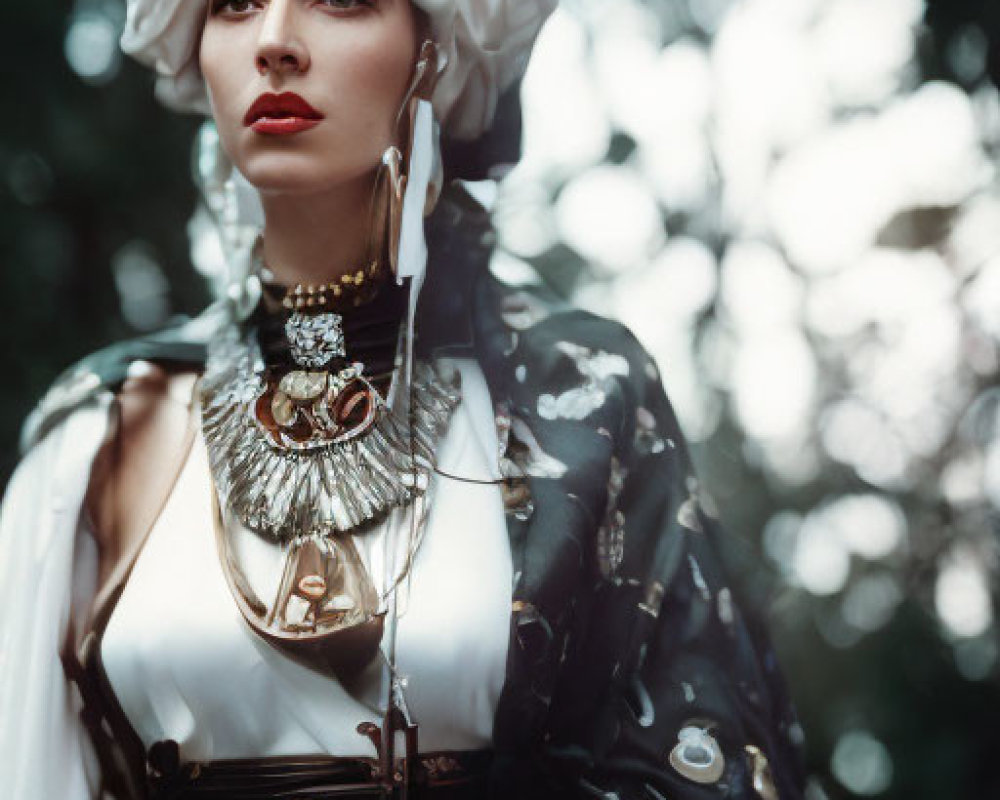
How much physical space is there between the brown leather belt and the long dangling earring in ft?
1.61

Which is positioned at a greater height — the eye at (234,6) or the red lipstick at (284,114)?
the eye at (234,6)

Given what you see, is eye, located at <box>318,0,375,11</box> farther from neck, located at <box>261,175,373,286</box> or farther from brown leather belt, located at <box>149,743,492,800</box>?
brown leather belt, located at <box>149,743,492,800</box>

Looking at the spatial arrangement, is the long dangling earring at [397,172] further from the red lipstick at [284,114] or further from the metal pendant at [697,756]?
the metal pendant at [697,756]

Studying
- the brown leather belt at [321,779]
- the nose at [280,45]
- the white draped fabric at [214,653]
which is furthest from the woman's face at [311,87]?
the brown leather belt at [321,779]

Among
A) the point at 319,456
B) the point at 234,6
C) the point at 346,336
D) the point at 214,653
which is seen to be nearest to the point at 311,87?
the point at 234,6

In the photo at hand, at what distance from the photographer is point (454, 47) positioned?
1.30 metres

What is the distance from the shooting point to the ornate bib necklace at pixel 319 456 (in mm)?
1184

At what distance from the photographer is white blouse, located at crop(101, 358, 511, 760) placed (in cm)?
117

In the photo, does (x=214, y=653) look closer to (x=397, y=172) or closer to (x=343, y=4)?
(x=397, y=172)

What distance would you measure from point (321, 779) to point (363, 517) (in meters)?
0.25

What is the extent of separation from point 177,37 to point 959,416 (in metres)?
2.31

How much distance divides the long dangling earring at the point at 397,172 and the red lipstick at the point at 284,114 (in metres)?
0.09

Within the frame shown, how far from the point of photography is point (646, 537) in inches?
50.0

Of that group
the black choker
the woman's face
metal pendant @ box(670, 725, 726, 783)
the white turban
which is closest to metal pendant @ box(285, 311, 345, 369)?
the black choker
